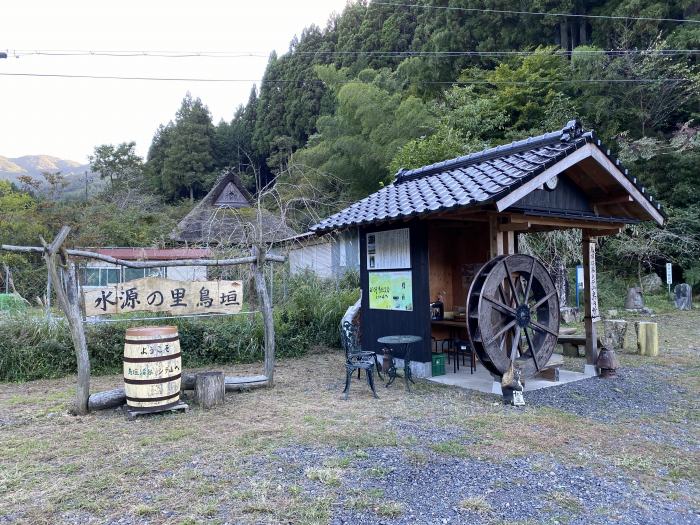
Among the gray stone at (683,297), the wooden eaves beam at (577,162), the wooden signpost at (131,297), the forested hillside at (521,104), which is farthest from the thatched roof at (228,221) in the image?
the gray stone at (683,297)

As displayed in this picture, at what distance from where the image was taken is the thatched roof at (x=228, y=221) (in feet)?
35.3

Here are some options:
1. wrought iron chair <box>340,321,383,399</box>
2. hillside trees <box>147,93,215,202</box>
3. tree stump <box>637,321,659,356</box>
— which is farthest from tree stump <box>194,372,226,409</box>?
hillside trees <box>147,93,215,202</box>

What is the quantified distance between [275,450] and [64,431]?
2.13 metres

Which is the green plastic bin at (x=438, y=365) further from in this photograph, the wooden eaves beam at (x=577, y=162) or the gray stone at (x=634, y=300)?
the gray stone at (x=634, y=300)

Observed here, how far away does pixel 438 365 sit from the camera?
275 inches

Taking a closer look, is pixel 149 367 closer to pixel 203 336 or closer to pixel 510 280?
pixel 203 336

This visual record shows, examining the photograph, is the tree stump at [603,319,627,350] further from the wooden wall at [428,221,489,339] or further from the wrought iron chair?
the wrought iron chair

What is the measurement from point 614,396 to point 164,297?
5.19m

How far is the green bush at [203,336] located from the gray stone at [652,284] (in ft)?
38.5

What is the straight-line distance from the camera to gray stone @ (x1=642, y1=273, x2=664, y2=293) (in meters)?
17.0

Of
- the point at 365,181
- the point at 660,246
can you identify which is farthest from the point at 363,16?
the point at 660,246

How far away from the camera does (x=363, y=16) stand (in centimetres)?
2859

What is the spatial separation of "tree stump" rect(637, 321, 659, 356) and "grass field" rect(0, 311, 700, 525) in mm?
2314

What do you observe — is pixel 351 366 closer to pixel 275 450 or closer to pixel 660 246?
pixel 275 450
